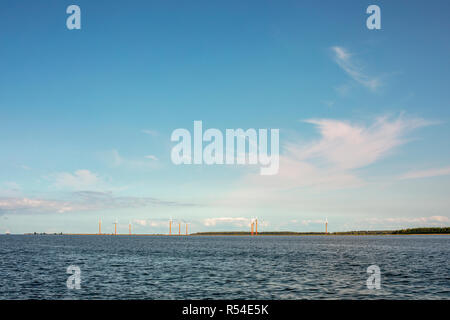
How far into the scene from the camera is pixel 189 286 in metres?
40.5

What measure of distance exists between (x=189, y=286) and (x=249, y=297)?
9596 millimetres

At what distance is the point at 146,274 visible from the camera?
52125mm

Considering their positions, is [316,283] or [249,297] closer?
[249,297]
